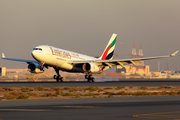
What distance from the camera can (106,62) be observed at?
6238 centimetres

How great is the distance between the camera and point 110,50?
75.1 meters

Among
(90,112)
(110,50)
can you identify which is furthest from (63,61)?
(90,112)

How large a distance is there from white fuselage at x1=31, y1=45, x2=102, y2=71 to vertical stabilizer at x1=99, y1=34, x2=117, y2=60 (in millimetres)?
14443

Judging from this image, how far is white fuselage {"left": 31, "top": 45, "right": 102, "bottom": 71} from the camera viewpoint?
52875 millimetres

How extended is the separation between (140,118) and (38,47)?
42788mm

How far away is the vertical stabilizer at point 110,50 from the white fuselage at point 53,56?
14.4 metres

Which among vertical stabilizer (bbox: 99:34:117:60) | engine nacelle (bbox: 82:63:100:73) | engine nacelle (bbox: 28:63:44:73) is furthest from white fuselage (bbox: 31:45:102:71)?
vertical stabilizer (bbox: 99:34:117:60)

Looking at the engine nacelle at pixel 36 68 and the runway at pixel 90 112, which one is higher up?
the engine nacelle at pixel 36 68

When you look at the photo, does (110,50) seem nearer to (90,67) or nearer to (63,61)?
(90,67)

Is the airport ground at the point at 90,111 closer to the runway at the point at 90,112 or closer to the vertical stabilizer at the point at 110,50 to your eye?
the runway at the point at 90,112

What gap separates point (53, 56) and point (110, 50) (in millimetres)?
23736

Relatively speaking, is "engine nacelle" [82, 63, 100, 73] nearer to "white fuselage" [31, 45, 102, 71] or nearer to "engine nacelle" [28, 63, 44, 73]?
"white fuselage" [31, 45, 102, 71]

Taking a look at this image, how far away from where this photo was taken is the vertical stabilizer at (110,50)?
7325 centimetres

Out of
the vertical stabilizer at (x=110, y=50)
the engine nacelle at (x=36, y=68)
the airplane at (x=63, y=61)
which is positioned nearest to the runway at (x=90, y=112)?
the airplane at (x=63, y=61)
